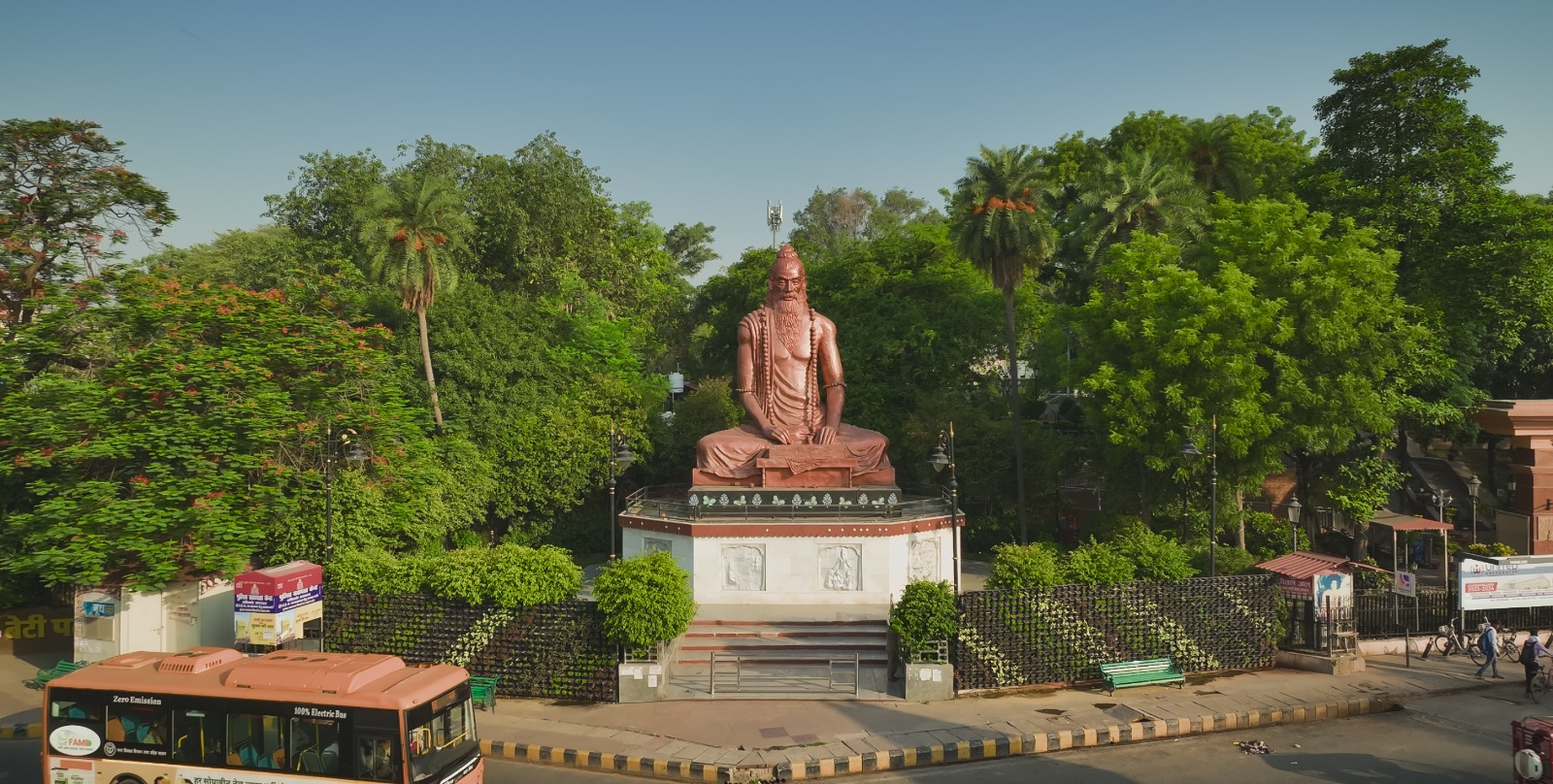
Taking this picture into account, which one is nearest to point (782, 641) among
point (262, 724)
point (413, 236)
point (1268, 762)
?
point (1268, 762)

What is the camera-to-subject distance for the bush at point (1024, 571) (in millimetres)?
18953

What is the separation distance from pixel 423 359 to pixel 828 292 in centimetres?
1636

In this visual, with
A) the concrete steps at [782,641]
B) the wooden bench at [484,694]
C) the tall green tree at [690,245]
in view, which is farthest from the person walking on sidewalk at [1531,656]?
the tall green tree at [690,245]

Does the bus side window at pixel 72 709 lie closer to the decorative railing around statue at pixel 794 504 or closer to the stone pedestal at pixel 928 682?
the stone pedestal at pixel 928 682

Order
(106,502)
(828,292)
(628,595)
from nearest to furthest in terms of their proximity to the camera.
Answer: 1. (628,595)
2. (106,502)
3. (828,292)

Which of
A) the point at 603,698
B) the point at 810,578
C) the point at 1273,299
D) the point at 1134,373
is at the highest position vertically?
the point at 1273,299

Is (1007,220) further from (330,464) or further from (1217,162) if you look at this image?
(330,464)

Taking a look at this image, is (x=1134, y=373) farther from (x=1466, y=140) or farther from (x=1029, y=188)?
(x=1466, y=140)

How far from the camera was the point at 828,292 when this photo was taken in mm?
40250

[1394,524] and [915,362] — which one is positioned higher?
[915,362]

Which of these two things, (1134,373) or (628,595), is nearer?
(628,595)

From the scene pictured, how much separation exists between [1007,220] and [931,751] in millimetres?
18707

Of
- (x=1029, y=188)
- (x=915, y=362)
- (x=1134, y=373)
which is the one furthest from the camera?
(x=915, y=362)

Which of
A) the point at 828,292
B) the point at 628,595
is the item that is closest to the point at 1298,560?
the point at 628,595
